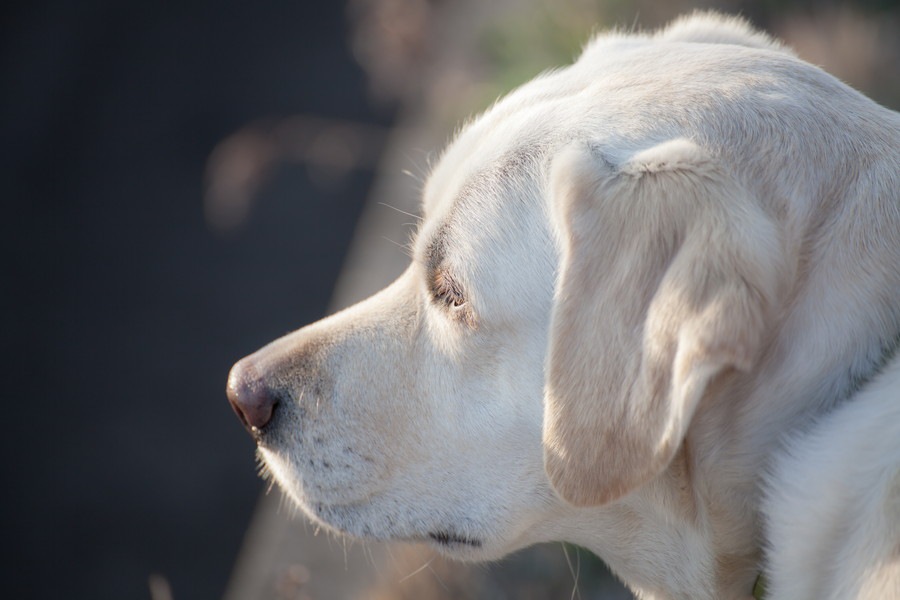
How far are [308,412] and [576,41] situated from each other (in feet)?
12.5

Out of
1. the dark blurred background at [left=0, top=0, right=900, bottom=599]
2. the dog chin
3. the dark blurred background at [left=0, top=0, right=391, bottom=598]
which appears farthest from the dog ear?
the dark blurred background at [left=0, top=0, right=391, bottom=598]

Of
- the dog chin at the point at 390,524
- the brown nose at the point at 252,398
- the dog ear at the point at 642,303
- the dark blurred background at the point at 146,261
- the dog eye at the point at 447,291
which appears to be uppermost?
the dog ear at the point at 642,303

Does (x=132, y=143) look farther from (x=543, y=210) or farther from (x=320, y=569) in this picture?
(x=543, y=210)

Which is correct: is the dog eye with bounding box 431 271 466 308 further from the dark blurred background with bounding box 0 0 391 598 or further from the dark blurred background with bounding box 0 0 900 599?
the dark blurred background with bounding box 0 0 391 598

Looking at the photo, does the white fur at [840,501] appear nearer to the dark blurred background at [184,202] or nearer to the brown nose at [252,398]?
the brown nose at [252,398]

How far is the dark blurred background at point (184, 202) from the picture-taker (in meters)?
4.95

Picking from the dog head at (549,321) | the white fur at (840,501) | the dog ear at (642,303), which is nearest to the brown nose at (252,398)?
the dog head at (549,321)

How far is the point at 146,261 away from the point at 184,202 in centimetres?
61

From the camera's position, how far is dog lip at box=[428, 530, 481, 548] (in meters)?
2.20

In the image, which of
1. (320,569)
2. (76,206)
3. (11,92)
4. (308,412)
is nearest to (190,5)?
(11,92)

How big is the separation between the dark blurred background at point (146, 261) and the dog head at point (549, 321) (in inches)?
111

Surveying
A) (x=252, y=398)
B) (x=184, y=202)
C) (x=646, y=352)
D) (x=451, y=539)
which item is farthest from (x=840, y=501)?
(x=184, y=202)

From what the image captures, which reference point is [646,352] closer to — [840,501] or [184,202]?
[840,501]

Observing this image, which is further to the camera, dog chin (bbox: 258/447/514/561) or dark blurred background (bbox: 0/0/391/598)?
dark blurred background (bbox: 0/0/391/598)
